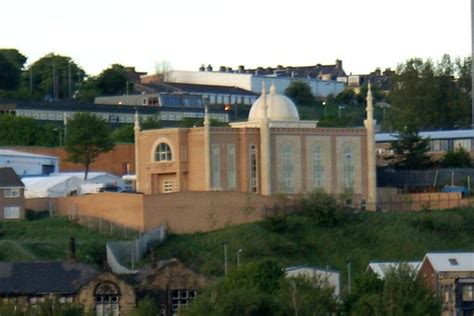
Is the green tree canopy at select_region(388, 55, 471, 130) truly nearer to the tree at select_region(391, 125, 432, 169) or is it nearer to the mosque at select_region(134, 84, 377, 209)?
the tree at select_region(391, 125, 432, 169)

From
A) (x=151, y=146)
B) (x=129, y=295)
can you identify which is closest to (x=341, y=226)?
(x=151, y=146)

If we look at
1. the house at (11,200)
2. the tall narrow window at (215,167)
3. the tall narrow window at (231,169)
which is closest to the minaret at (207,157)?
the tall narrow window at (215,167)

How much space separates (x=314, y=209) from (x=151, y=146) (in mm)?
8014

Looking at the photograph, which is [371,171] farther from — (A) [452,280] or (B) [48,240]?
(B) [48,240]

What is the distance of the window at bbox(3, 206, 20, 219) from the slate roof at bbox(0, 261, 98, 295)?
18736mm

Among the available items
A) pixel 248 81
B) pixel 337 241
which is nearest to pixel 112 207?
pixel 337 241

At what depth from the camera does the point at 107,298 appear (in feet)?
237

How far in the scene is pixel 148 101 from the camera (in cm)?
14362

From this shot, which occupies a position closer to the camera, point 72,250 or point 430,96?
point 72,250

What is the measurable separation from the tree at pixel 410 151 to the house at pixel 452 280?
78.2 ft

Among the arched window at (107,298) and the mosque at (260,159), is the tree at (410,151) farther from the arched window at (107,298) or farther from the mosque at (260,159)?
the arched window at (107,298)

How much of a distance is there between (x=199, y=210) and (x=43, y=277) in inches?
710

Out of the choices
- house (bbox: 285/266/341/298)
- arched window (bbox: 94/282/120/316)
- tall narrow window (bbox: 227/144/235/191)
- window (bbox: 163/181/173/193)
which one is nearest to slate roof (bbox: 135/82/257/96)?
window (bbox: 163/181/173/193)

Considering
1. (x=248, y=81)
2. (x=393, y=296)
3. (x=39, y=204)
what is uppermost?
(x=248, y=81)
